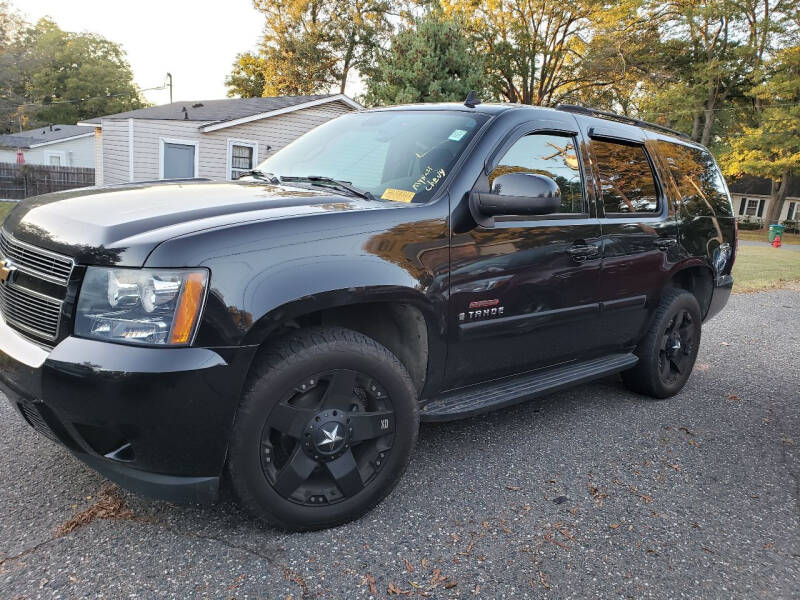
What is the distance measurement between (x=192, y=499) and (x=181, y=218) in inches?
41.0

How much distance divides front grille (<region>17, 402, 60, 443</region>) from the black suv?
→ 0.01 m

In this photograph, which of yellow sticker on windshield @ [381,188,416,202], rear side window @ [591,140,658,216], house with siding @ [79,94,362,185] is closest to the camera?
yellow sticker on windshield @ [381,188,416,202]

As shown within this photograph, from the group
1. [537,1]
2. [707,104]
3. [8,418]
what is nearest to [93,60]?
[537,1]

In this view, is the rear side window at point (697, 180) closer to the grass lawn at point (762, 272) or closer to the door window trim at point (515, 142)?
the door window trim at point (515, 142)

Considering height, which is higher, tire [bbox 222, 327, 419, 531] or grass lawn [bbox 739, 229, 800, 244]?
tire [bbox 222, 327, 419, 531]

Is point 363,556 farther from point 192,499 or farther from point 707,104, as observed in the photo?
point 707,104

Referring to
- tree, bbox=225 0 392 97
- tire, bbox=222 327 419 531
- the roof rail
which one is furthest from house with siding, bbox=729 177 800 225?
tire, bbox=222 327 419 531

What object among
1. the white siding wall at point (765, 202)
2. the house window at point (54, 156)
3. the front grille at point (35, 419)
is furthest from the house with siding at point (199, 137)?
the white siding wall at point (765, 202)

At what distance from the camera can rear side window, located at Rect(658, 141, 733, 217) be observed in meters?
4.43

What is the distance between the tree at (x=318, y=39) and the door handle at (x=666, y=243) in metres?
36.8

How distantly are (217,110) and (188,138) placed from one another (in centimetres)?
184

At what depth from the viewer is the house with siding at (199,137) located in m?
19.8

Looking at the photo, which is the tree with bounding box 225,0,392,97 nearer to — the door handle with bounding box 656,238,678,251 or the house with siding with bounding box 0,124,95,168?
the house with siding with bounding box 0,124,95,168

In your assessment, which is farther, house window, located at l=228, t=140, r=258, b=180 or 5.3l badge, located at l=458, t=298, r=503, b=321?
house window, located at l=228, t=140, r=258, b=180
